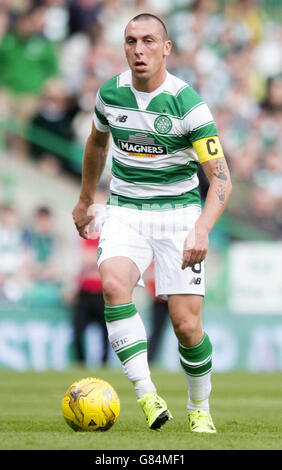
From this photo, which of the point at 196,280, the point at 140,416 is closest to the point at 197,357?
the point at 196,280

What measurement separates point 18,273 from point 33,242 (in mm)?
558

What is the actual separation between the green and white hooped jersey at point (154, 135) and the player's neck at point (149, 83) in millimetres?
25

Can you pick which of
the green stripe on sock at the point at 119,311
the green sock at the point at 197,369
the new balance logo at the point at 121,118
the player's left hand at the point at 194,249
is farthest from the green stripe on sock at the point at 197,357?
the new balance logo at the point at 121,118

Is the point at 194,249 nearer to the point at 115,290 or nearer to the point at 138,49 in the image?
the point at 115,290

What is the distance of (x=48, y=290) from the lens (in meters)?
13.5

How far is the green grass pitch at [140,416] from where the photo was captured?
4762 mm

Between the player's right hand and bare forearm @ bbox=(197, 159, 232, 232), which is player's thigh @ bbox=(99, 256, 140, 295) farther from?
the player's right hand

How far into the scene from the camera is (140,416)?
22.7ft

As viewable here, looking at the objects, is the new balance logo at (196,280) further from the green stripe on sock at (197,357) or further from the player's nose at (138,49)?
the player's nose at (138,49)

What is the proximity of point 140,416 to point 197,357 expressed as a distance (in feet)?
4.32

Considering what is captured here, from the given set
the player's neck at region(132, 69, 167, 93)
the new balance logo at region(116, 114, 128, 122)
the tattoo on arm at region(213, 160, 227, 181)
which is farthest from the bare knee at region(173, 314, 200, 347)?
the player's neck at region(132, 69, 167, 93)

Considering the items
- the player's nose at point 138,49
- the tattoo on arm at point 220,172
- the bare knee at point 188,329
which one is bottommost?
the bare knee at point 188,329
